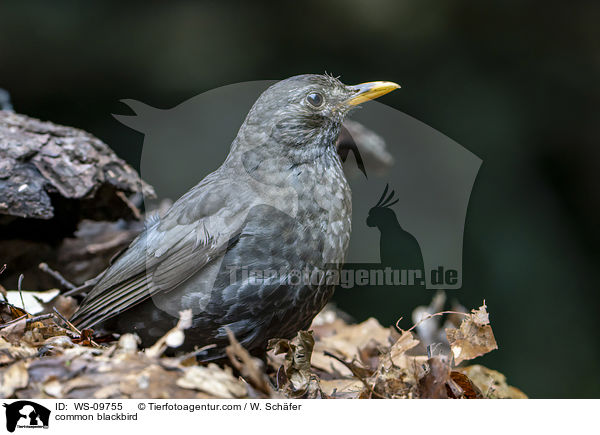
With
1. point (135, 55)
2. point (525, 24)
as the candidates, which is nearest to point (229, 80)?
point (135, 55)

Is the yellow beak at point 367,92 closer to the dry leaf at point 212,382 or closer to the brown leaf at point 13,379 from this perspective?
the dry leaf at point 212,382

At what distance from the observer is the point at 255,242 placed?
193 centimetres

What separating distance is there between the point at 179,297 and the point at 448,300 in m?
2.27

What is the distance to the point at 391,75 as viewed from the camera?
10.7 feet

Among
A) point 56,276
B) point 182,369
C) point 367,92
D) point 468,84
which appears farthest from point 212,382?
point 468,84

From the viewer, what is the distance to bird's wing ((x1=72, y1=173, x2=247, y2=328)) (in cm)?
198

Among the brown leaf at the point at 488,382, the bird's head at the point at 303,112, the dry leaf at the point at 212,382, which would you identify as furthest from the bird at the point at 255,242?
the brown leaf at the point at 488,382

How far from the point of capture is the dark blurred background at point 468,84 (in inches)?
116

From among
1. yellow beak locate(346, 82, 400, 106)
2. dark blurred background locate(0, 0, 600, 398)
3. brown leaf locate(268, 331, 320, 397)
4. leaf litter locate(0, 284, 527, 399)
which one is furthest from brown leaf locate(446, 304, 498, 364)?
dark blurred background locate(0, 0, 600, 398)
